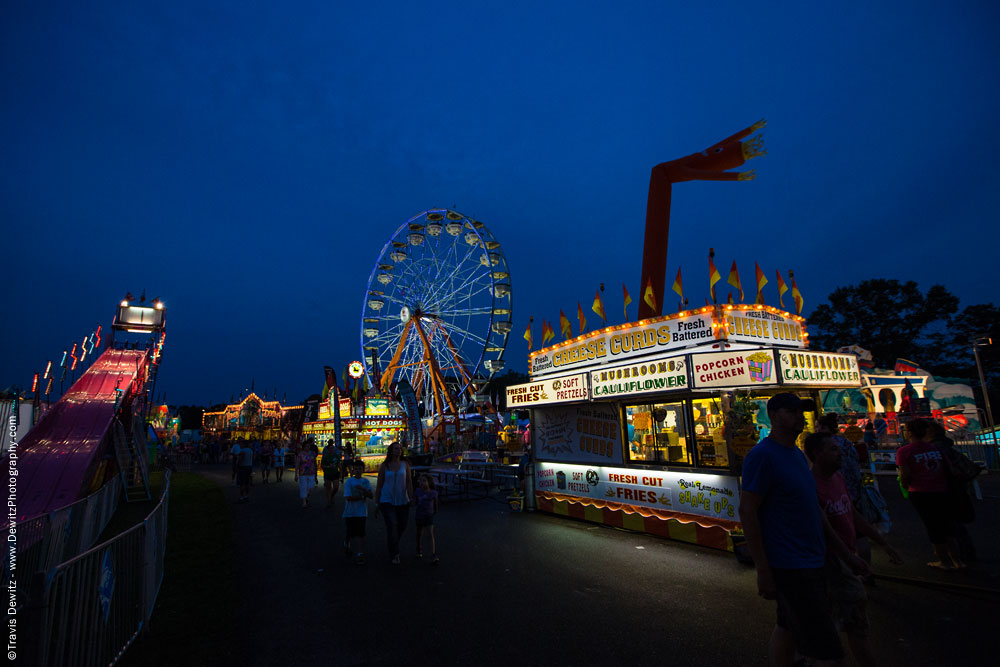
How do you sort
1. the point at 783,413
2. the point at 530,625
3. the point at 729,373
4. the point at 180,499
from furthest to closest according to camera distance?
the point at 180,499 < the point at 729,373 < the point at 530,625 < the point at 783,413

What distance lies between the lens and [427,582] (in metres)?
5.93

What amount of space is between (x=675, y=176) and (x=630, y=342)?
23.4 feet

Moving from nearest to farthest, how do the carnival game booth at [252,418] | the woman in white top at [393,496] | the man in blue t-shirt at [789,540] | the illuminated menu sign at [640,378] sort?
1. the man in blue t-shirt at [789,540]
2. the woman in white top at [393,496]
3. the illuminated menu sign at [640,378]
4. the carnival game booth at [252,418]

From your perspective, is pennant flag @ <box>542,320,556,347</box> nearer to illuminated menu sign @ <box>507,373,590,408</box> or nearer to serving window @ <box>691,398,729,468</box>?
illuminated menu sign @ <box>507,373,590,408</box>

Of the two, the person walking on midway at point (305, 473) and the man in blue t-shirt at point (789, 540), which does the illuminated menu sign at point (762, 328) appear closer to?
the man in blue t-shirt at point (789, 540)

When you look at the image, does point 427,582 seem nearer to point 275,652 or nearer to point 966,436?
point 275,652

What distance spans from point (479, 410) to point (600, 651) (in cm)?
2999

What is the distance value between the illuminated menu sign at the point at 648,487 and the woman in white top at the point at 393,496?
162 inches

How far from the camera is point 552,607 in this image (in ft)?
16.1

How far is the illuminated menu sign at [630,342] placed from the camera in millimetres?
8445

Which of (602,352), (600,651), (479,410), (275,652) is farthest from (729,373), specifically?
(479,410)

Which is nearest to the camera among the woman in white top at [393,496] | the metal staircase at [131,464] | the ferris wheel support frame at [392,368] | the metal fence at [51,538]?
the metal fence at [51,538]

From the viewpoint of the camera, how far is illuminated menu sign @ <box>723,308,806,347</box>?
26.9ft

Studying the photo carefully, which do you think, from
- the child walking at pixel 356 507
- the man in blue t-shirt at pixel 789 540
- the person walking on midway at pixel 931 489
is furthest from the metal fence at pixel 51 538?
the person walking on midway at pixel 931 489
